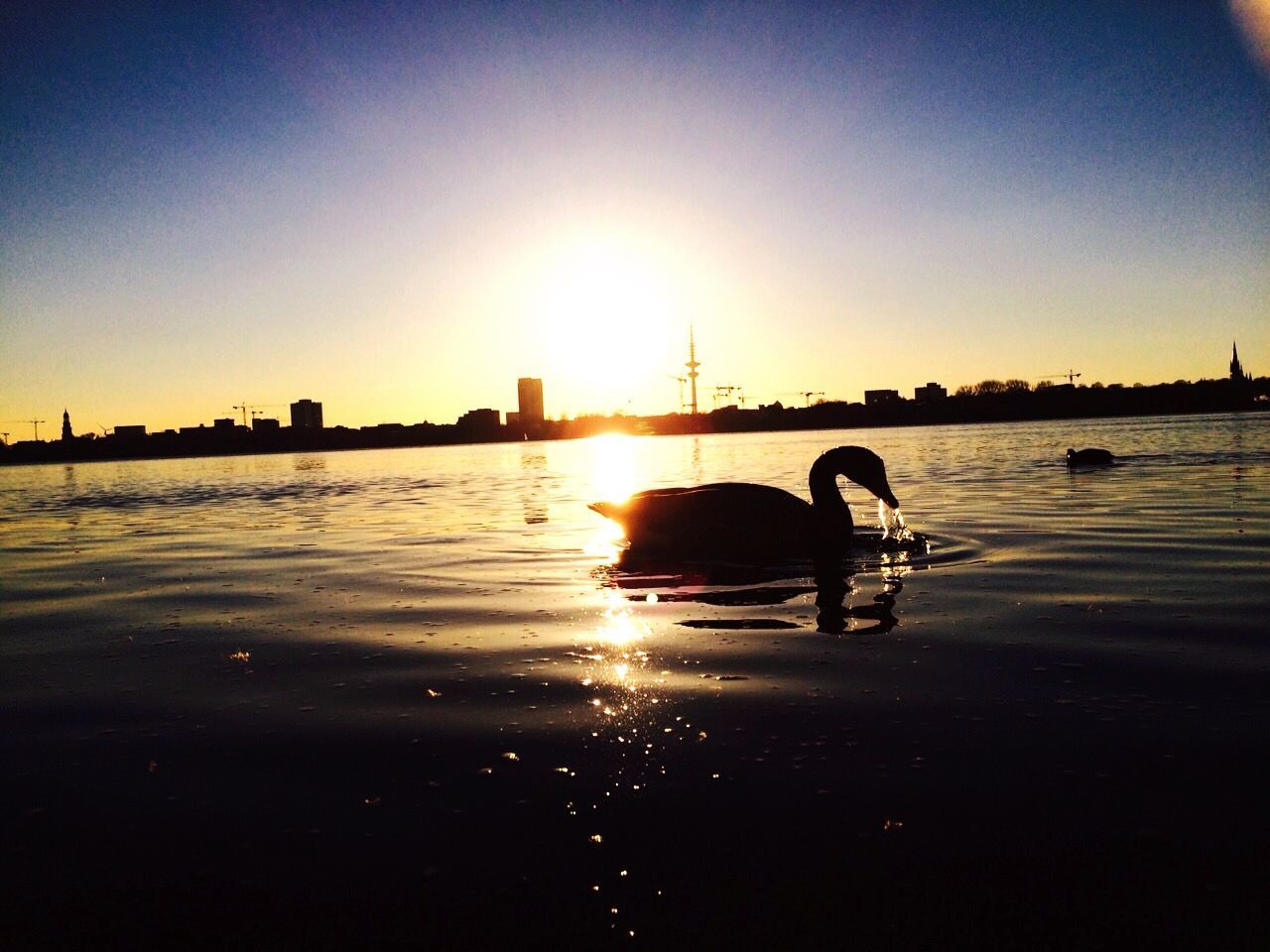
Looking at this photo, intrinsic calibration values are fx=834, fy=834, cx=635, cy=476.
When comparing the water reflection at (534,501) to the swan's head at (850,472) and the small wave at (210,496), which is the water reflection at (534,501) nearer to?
the small wave at (210,496)

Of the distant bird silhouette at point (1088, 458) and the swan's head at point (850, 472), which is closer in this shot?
the swan's head at point (850, 472)

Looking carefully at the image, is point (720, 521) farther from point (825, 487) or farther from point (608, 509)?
point (608, 509)

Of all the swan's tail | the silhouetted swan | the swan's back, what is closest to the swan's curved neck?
the silhouetted swan

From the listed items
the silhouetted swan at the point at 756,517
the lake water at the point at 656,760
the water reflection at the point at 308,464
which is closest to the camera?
the lake water at the point at 656,760

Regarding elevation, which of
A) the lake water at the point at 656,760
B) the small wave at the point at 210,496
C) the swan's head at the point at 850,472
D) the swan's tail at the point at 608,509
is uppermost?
the swan's head at the point at 850,472

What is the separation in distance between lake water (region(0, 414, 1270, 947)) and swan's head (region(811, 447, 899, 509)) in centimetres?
210

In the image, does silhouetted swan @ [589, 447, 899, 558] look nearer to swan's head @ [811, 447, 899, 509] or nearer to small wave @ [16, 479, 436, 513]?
swan's head @ [811, 447, 899, 509]

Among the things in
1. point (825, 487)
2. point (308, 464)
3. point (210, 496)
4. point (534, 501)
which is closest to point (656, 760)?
point (825, 487)

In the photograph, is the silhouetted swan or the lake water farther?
the silhouetted swan

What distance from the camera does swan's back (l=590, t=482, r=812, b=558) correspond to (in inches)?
433

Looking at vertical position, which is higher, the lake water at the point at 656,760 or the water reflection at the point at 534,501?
the water reflection at the point at 534,501

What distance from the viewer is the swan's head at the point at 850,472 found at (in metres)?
11.2

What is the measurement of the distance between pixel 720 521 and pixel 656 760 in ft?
24.1

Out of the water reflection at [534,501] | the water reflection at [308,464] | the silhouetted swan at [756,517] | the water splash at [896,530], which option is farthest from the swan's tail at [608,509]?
the water reflection at [308,464]
